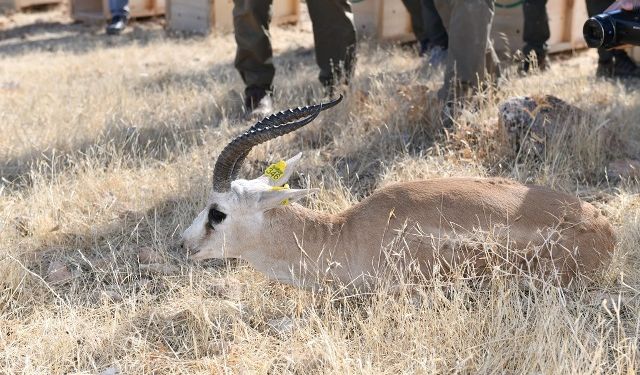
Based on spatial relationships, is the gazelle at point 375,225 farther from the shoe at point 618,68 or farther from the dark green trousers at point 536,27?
the dark green trousers at point 536,27

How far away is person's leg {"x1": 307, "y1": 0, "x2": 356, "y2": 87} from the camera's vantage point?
6.29 meters

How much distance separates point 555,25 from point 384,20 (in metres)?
1.75

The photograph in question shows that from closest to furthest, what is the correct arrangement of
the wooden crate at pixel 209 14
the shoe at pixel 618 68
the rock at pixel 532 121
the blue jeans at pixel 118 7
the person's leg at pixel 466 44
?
the rock at pixel 532 121 → the person's leg at pixel 466 44 → the shoe at pixel 618 68 → the wooden crate at pixel 209 14 → the blue jeans at pixel 118 7

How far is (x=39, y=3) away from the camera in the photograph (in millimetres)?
12047

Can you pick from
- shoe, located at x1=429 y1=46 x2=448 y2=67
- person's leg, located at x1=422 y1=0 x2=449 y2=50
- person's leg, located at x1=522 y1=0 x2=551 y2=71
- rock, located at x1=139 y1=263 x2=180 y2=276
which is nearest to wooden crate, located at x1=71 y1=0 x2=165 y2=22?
person's leg, located at x1=422 y1=0 x2=449 y2=50

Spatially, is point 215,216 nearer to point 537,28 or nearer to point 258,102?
point 258,102

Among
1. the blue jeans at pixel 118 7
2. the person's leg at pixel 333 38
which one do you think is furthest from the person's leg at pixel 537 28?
the blue jeans at pixel 118 7

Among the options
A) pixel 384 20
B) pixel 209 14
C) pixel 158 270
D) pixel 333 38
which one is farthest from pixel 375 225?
pixel 209 14

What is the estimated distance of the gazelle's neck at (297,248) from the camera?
3459 mm

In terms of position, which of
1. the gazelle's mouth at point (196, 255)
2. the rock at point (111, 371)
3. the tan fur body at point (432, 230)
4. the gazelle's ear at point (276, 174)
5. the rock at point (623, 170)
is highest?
the gazelle's ear at point (276, 174)

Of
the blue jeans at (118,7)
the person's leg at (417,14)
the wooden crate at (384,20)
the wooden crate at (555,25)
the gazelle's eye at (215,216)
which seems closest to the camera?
the gazelle's eye at (215,216)

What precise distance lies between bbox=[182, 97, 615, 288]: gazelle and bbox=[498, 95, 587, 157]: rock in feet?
4.92

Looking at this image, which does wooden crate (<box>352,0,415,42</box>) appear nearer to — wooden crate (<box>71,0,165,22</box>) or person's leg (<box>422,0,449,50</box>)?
person's leg (<box>422,0,449,50</box>)

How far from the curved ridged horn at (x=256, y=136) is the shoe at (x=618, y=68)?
4274mm
